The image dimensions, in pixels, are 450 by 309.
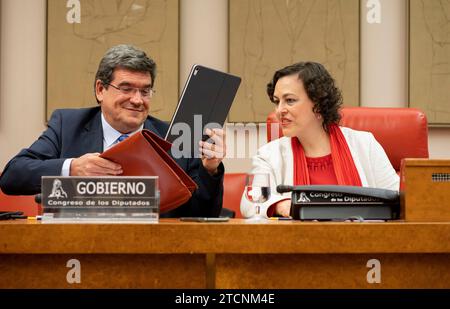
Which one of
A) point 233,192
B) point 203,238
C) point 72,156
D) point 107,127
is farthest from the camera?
point 233,192

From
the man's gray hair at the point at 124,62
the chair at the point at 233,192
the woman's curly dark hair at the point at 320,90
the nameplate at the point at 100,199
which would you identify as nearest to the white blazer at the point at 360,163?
the woman's curly dark hair at the point at 320,90

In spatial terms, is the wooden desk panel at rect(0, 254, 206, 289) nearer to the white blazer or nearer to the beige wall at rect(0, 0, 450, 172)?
the white blazer

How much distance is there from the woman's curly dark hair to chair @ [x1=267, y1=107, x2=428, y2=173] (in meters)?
0.10

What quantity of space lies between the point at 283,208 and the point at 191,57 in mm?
1648

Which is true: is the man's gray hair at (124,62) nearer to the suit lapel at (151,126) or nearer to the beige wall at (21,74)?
the suit lapel at (151,126)

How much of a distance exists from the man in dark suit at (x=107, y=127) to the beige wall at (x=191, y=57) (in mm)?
1134

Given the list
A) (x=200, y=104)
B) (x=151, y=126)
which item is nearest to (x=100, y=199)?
(x=200, y=104)

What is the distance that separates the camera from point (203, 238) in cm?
117

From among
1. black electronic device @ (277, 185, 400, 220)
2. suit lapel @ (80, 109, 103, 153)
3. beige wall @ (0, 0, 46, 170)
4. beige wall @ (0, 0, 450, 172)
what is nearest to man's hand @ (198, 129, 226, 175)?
black electronic device @ (277, 185, 400, 220)

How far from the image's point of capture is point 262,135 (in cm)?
333

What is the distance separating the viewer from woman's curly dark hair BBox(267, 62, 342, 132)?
104 inches

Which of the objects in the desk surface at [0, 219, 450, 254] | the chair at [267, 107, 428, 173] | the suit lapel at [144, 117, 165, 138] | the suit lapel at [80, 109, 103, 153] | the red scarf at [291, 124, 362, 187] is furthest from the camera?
the chair at [267, 107, 428, 173]

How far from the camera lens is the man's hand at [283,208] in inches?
73.4

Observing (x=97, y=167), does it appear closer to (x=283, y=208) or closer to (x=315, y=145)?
(x=283, y=208)
